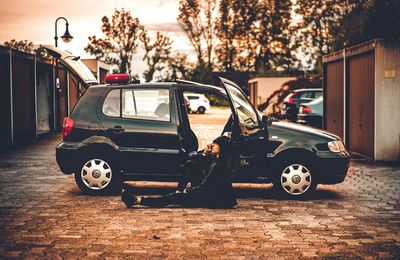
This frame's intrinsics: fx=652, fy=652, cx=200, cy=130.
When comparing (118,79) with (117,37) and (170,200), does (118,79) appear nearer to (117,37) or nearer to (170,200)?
(170,200)

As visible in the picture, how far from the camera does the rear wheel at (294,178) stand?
9367mm

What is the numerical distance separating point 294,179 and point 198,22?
58255mm

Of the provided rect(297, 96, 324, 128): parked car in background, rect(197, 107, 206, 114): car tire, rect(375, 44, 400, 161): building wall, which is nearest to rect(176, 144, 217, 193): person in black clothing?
rect(375, 44, 400, 161): building wall

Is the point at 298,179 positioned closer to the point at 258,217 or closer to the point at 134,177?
the point at 258,217

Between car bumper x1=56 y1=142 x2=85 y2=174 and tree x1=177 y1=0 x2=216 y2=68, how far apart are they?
57071 millimetres

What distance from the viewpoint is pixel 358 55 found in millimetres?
16094

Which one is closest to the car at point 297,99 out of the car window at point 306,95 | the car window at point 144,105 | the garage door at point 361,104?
the car window at point 306,95

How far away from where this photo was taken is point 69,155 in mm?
9648

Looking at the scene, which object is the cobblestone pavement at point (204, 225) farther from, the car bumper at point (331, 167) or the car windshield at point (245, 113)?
the car windshield at point (245, 113)

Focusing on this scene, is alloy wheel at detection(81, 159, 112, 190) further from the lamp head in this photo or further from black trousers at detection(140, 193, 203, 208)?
the lamp head

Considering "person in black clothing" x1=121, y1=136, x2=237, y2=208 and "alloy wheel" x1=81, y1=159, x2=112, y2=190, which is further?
"alloy wheel" x1=81, y1=159, x2=112, y2=190

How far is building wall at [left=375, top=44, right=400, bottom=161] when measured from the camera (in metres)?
14.6

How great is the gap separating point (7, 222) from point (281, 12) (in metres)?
60.9

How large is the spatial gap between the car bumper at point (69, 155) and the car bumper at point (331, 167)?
3.51m
